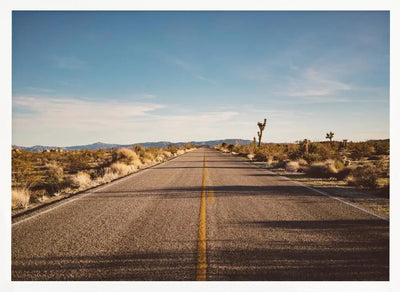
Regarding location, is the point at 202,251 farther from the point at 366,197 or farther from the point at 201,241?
the point at 366,197

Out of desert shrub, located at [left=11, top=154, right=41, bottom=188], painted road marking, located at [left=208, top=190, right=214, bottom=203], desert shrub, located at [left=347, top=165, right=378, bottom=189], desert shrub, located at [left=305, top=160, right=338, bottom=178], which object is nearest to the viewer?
painted road marking, located at [left=208, top=190, right=214, bottom=203]

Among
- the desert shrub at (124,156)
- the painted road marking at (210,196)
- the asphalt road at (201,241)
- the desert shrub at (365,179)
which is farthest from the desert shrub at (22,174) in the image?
the desert shrub at (365,179)

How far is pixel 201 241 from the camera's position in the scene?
412cm

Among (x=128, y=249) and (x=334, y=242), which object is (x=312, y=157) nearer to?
(x=334, y=242)

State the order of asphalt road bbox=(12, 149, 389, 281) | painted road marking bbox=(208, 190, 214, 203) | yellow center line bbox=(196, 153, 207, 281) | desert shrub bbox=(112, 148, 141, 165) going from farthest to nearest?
desert shrub bbox=(112, 148, 141, 165), painted road marking bbox=(208, 190, 214, 203), asphalt road bbox=(12, 149, 389, 281), yellow center line bbox=(196, 153, 207, 281)

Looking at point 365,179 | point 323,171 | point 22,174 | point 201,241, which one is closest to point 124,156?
point 22,174

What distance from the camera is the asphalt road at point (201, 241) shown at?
10.7 feet

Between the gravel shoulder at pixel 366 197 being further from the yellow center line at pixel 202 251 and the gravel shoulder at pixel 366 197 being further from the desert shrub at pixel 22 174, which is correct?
the desert shrub at pixel 22 174

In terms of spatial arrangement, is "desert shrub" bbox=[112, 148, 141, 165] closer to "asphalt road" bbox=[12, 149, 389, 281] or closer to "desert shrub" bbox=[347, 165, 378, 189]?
"asphalt road" bbox=[12, 149, 389, 281]

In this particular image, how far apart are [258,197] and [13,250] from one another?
20.1ft

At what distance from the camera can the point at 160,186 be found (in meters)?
9.60

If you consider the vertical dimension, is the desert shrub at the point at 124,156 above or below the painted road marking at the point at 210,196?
above

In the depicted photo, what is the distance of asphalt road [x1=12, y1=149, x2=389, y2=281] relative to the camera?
10.7ft

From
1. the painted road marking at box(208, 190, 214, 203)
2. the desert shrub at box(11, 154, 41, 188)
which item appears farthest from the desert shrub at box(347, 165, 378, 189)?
the desert shrub at box(11, 154, 41, 188)
